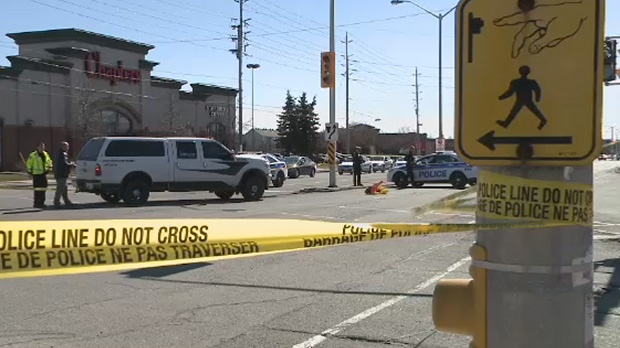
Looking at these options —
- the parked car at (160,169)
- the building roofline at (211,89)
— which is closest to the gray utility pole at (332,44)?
the parked car at (160,169)

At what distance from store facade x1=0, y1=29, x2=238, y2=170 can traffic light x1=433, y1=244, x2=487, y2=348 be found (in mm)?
47704

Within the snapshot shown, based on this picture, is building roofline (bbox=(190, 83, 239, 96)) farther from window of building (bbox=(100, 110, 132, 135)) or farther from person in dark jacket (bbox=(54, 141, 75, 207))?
person in dark jacket (bbox=(54, 141, 75, 207))

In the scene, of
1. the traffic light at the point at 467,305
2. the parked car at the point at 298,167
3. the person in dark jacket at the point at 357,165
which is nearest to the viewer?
the traffic light at the point at 467,305

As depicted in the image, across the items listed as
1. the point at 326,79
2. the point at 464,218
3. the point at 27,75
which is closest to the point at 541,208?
the point at 464,218

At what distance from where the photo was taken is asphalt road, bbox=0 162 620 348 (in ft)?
17.6

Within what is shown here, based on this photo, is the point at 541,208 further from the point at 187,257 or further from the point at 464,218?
the point at 464,218

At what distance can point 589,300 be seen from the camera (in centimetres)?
201

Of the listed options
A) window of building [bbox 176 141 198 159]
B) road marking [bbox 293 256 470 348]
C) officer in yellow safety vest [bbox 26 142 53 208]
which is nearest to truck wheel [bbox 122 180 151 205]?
window of building [bbox 176 141 198 159]

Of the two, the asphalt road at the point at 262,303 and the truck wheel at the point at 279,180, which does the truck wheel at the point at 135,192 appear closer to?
the asphalt road at the point at 262,303

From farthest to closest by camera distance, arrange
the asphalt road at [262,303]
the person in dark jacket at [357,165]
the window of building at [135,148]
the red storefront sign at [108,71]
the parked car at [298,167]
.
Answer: the red storefront sign at [108,71]
the parked car at [298,167]
the person in dark jacket at [357,165]
the window of building at [135,148]
the asphalt road at [262,303]

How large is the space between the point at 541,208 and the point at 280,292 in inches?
212

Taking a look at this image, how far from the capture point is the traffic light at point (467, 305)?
2060 mm

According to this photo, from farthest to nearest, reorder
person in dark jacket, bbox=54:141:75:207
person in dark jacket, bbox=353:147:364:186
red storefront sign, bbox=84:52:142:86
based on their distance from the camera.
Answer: red storefront sign, bbox=84:52:142:86, person in dark jacket, bbox=353:147:364:186, person in dark jacket, bbox=54:141:75:207

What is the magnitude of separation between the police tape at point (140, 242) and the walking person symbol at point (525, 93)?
1250 mm
